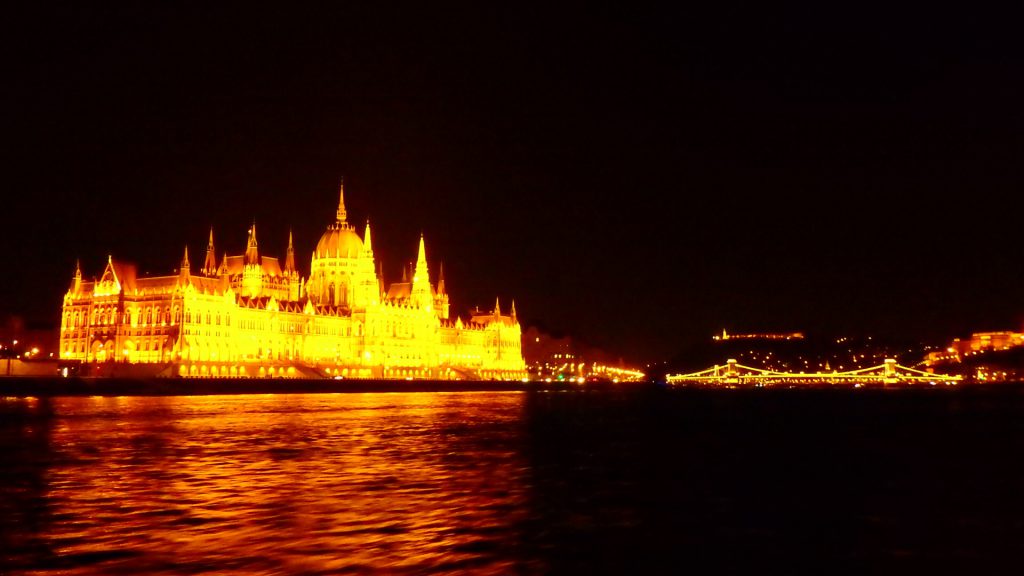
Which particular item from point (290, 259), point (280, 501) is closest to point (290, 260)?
point (290, 259)

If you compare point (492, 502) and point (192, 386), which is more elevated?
point (192, 386)

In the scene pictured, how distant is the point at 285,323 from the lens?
132375mm

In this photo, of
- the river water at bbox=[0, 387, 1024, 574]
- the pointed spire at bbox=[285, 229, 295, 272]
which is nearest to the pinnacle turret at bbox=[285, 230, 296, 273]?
the pointed spire at bbox=[285, 229, 295, 272]

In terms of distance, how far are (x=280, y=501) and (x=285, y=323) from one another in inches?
4401

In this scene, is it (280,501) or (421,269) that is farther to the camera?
(421,269)

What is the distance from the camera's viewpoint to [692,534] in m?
20.3

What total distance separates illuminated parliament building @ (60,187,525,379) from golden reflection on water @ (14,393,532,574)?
241 ft

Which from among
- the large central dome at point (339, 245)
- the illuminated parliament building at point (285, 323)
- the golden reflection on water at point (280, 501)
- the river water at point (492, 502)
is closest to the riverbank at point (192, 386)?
the illuminated parliament building at point (285, 323)

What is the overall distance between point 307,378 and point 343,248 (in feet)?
107

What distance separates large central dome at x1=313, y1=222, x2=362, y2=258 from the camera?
15225 cm

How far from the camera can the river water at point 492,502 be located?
57.2ft

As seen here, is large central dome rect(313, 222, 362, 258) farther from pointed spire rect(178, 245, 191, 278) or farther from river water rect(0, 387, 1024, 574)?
river water rect(0, 387, 1024, 574)

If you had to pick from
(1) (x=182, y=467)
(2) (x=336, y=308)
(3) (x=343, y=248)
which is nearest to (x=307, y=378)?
(2) (x=336, y=308)

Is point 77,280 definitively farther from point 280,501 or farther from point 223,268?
point 280,501
